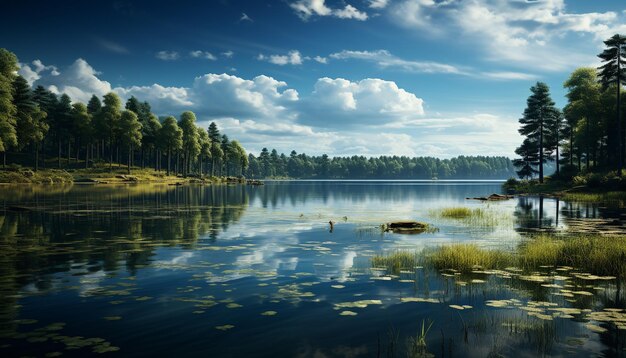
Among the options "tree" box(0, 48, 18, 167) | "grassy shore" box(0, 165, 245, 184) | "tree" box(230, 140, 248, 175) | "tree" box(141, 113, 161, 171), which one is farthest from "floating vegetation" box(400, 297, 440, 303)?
"tree" box(230, 140, 248, 175)

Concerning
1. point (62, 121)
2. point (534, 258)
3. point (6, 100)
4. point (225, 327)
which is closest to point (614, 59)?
point (534, 258)

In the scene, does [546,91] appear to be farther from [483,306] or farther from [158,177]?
[158,177]

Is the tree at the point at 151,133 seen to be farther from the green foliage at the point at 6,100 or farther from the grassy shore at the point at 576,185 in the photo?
the grassy shore at the point at 576,185

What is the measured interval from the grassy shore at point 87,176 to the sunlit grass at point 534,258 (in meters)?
90.3

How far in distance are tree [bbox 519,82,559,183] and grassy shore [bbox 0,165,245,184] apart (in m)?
86.4

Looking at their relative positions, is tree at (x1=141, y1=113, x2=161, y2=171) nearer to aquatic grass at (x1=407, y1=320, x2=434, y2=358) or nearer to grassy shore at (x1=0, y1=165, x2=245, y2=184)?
grassy shore at (x1=0, y1=165, x2=245, y2=184)

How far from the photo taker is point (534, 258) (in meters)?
17.9

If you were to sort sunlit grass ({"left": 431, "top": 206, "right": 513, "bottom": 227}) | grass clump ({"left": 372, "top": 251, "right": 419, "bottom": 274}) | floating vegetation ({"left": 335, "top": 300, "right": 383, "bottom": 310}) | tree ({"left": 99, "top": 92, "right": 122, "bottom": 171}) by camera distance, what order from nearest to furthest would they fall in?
floating vegetation ({"left": 335, "top": 300, "right": 383, "bottom": 310}) < grass clump ({"left": 372, "top": 251, "right": 419, "bottom": 274}) < sunlit grass ({"left": 431, "top": 206, "right": 513, "bottom": 227}) < tree ({"left": 99, "top": 92, "right": 122, "bottom": 171})

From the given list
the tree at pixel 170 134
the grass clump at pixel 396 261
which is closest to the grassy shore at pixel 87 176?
the tree at pixel 170 134

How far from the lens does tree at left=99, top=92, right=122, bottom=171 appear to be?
109625 mm

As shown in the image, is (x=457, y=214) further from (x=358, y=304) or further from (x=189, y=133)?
(x=189, y=133)

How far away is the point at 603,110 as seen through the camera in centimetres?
7344

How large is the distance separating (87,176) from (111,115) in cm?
1711

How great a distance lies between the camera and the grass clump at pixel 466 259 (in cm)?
1723
